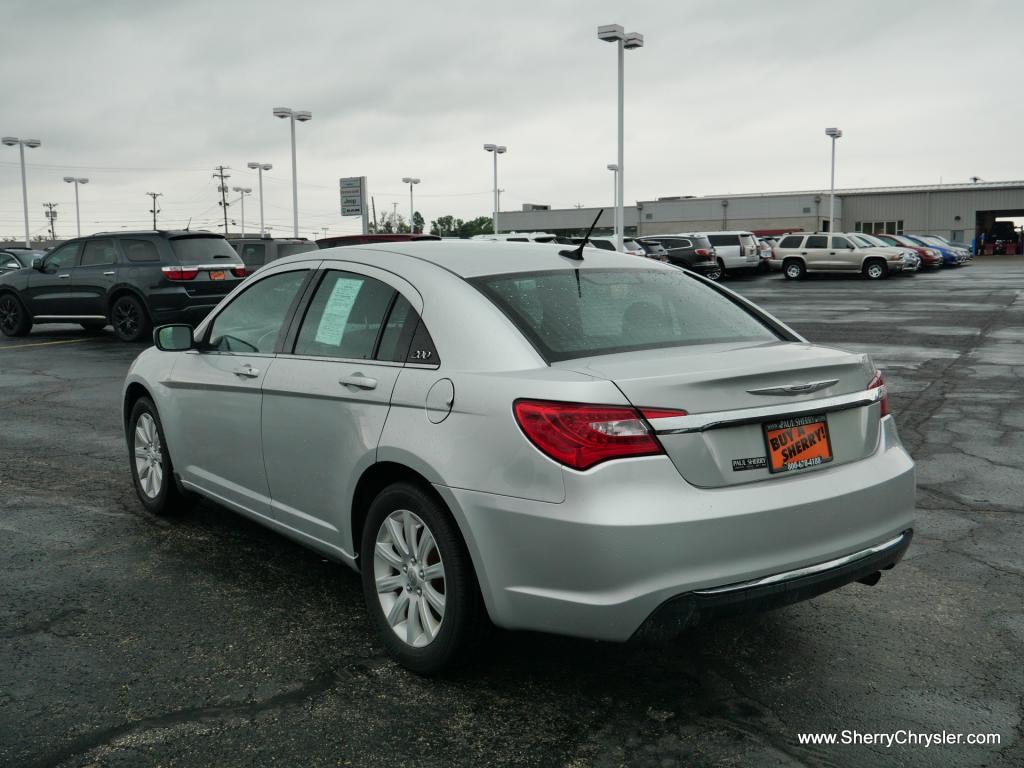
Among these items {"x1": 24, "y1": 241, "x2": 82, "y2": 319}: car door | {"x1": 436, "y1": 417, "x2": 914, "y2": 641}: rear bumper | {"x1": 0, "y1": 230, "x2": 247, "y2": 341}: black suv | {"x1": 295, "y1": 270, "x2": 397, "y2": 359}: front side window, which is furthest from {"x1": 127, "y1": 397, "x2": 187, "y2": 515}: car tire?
{"x1": 24, "y1": 241, "x2": 82, "y2": 319}: car door

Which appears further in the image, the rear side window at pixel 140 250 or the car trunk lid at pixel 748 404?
the rear side window at pixel 140 250

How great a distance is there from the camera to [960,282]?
35.0 m

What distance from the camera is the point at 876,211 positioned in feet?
259

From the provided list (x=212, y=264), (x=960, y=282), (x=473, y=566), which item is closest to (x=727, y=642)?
(x=473, y=566)

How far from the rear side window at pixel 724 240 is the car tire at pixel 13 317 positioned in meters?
28.8

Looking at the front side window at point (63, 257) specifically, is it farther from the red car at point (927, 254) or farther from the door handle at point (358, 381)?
the red car at point (927, 254)

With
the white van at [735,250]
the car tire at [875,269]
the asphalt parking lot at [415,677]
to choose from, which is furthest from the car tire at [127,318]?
the car tire at [875,269]

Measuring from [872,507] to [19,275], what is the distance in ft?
59.3

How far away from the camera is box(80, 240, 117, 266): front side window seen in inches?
672

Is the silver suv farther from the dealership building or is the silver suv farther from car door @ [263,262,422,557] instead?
car door @ [263,262,422,557]

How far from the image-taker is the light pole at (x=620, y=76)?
31.8 m

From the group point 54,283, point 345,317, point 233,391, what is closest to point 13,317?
point 54,283

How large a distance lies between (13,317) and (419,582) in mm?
17397

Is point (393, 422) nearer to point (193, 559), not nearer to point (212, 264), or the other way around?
point (193, 559)
